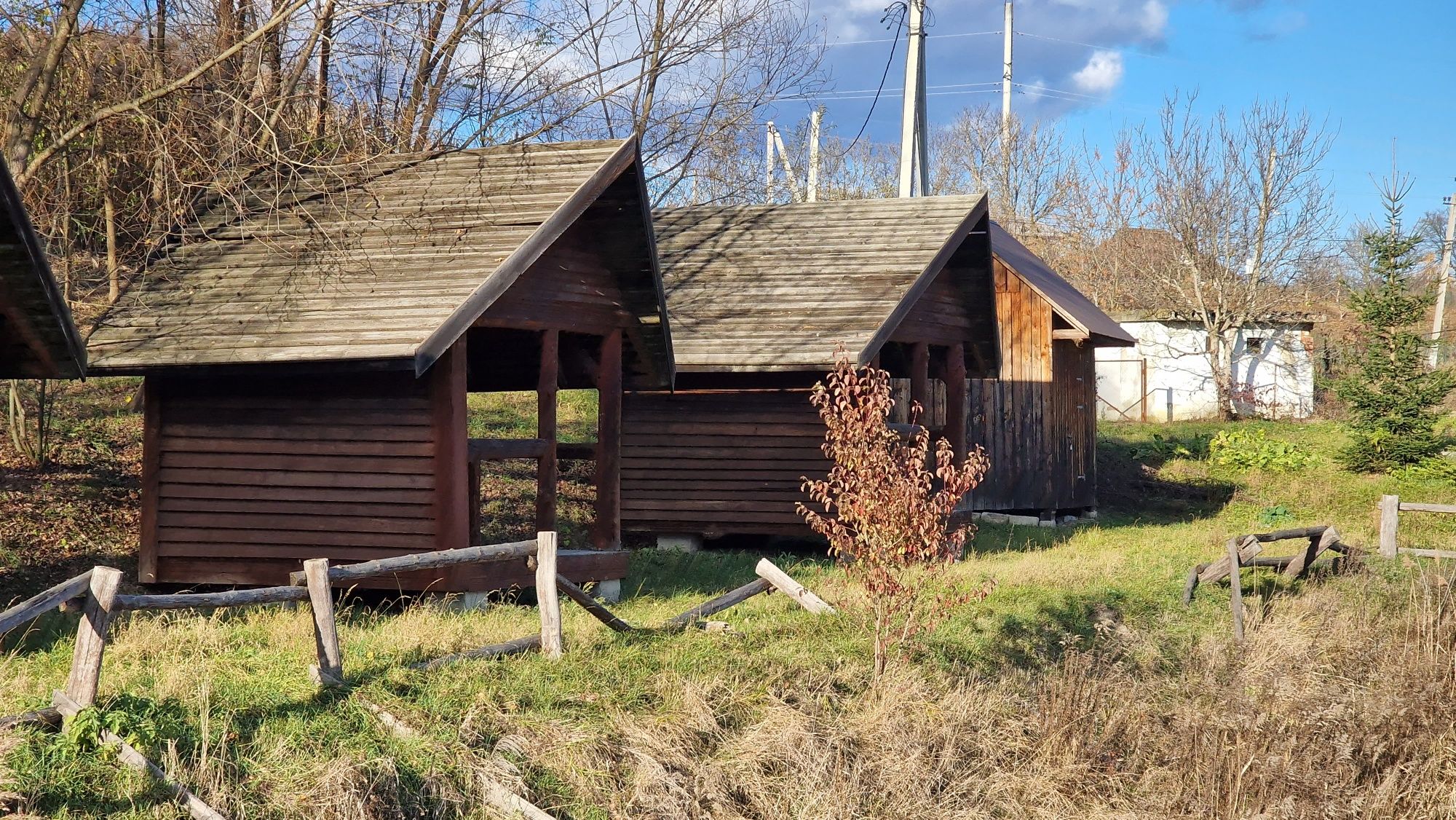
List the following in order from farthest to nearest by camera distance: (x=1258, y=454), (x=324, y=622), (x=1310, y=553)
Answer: (x=1258, y=454)
(x=1310, y=553)
(x=324, y=622)

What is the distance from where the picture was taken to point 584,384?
1412 cm

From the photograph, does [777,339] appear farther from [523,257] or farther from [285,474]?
[285,474]

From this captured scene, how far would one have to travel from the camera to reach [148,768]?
235 inches

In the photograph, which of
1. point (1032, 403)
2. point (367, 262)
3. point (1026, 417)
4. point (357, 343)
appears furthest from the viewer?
point (1032, 403)

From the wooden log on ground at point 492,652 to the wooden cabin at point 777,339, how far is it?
A: 6202 mm

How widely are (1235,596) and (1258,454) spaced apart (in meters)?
15.9

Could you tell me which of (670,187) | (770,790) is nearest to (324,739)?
(770,790)

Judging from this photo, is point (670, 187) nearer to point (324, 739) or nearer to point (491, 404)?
point (491, 404)

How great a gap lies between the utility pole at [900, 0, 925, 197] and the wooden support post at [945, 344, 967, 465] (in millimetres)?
3214

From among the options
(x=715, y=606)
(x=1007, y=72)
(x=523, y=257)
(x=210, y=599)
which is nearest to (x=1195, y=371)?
(x=1007, y=72)

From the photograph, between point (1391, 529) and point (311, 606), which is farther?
point (1391, 529)

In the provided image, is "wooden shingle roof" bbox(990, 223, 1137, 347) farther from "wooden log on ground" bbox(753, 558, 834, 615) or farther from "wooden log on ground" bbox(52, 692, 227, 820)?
"wooden log on ground" bbox(52, 692, 227, 820)

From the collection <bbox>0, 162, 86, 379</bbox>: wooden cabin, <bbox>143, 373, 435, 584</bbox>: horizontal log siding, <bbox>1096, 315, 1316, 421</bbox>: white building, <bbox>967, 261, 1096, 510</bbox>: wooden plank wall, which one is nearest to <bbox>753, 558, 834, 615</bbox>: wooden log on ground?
<bbox>143, 373, 435, 584</bbox>: horizontal log siding

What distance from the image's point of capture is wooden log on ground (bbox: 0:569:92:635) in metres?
5.85
